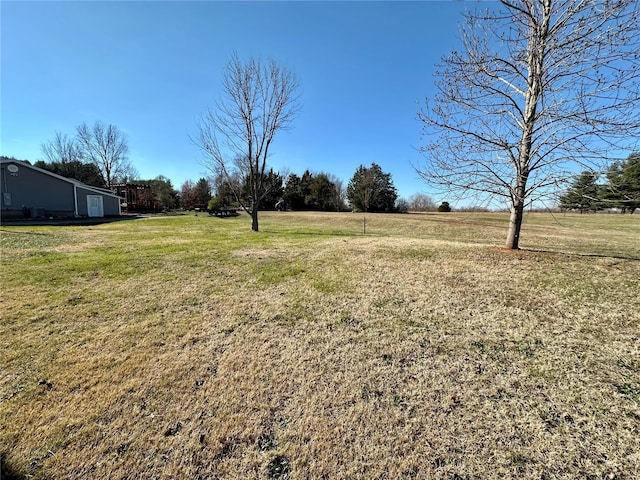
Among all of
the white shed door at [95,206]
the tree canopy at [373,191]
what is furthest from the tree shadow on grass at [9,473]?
the tree canopy at [373,191]

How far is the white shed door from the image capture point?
2200cm

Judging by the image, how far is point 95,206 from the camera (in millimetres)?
22484

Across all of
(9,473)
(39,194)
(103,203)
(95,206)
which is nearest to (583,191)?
(9,473)

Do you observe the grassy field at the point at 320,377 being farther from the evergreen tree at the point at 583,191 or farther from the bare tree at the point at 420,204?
the bare tree at the point at 420,204

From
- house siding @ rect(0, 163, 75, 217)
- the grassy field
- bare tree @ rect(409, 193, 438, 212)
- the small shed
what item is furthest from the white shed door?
bare tree @ rect(409, 193, 438, 212)

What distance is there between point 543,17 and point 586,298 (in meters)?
5.62

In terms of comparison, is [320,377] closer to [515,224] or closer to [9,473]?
[9,473]

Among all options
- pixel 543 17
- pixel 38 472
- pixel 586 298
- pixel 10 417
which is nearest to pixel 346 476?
pixel 38 472

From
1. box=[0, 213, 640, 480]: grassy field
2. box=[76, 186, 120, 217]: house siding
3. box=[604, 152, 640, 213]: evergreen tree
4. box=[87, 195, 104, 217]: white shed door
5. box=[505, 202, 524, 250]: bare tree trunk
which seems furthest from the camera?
box=[87, 195, 104, 217]: white shed door

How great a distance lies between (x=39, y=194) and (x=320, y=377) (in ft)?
86.4

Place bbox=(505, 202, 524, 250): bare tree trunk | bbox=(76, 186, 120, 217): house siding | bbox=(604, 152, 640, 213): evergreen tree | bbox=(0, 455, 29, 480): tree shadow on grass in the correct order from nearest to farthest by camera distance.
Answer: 1. bbox=(0, 455, 29, 480): tree shadow on grass
2. bbox=(604, 152, 640, 213): evergreen tree
3. bbox=(505, 202, 524, 250): bare tree trunk
4. bbox=(76, 186, 120, 217): house siding

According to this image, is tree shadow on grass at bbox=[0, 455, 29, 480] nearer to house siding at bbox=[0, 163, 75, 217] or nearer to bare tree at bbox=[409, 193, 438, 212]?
house siding at bbox=[0, 163, 75, 217]

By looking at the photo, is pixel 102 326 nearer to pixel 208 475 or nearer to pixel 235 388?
pixel 235 388

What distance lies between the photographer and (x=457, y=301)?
13.3ft
